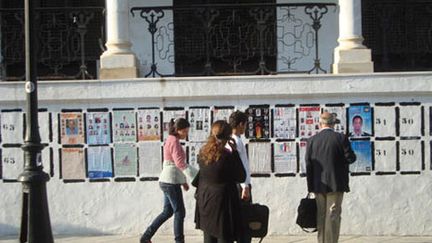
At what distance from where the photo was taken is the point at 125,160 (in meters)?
11.2

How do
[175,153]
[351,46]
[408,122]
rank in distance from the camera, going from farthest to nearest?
[351,46], [408,122], [175,153]

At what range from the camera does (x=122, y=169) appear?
1120cm

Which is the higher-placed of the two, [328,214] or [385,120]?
[385,120]

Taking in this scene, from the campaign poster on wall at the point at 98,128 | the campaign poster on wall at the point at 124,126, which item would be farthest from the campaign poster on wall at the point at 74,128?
the campaign poster on wall at the point at 124,126

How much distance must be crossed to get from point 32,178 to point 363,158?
5.08 meters

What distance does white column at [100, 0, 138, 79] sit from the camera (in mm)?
11359

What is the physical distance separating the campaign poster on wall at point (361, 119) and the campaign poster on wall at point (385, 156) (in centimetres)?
25

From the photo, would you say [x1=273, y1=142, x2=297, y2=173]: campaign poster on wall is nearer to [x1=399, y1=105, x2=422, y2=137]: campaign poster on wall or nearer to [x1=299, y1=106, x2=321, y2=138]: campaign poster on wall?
[x1=299, y1=106, x2=321, y2=138]: campaign poster on wall

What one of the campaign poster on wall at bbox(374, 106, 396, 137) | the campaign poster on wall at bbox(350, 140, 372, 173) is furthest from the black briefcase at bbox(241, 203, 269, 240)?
the campaign poster on wall at bbox(374, 106, 396, 137)

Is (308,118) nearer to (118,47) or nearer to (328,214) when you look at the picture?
(328,214)

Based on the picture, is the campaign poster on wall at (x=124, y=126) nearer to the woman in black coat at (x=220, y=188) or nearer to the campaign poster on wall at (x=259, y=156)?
the campaign poster on wall at (x=259, y=156)

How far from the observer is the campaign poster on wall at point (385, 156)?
1108 cm

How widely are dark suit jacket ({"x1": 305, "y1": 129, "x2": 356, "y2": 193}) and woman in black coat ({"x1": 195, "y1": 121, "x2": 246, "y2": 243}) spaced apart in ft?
5.08

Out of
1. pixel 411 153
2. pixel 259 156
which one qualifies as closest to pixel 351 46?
pixel 411 153
